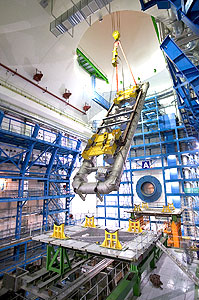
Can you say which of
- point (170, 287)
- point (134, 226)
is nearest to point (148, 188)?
point (134, 226)

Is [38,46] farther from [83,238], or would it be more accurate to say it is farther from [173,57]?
[83,238]

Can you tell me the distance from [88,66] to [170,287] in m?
17.0

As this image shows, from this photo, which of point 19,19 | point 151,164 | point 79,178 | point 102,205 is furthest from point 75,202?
point 19,19

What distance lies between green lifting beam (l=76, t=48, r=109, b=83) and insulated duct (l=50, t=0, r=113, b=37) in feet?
18.9

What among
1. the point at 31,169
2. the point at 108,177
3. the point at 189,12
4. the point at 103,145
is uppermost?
the point at 189,12

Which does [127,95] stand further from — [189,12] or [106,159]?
[189,12]

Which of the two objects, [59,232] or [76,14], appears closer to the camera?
[59,232]

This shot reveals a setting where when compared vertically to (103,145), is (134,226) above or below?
below

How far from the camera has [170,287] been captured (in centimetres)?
605

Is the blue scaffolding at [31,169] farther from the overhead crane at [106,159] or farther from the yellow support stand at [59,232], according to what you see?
the overhead crane at [106,159]

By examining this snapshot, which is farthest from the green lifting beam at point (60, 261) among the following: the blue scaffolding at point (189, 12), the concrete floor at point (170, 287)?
the blue scaffolding at point (189, 12)

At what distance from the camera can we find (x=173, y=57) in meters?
5.43

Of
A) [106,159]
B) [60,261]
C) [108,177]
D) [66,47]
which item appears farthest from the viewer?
[66,47]

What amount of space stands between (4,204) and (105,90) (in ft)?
47.2
